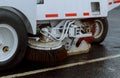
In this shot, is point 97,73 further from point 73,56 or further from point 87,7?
point 87,7

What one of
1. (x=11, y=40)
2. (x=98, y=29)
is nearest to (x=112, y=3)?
(x=98, y=29)

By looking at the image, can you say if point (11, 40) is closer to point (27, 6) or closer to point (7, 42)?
point (7, 42)

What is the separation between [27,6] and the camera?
19.5 feet

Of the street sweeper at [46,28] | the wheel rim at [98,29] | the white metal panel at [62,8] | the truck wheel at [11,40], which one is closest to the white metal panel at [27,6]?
the street sweeper at [46,28]

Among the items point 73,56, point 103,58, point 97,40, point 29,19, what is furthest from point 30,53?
point 97,40

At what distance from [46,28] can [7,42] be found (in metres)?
0.93

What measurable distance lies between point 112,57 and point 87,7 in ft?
3.90

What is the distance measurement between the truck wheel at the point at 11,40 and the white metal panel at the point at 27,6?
158 mm

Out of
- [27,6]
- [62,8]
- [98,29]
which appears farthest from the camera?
[98,29]

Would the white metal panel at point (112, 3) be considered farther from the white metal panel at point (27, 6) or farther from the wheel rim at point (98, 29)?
A: the white metal panel at point (27, 6)

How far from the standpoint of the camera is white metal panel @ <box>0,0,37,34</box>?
5816 millimetres

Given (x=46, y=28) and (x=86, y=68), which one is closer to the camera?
(x=86, y=68)

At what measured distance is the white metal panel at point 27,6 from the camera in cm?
582

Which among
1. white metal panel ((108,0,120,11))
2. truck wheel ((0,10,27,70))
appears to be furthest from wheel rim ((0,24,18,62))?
white metal panel ((108,0,120,11))
